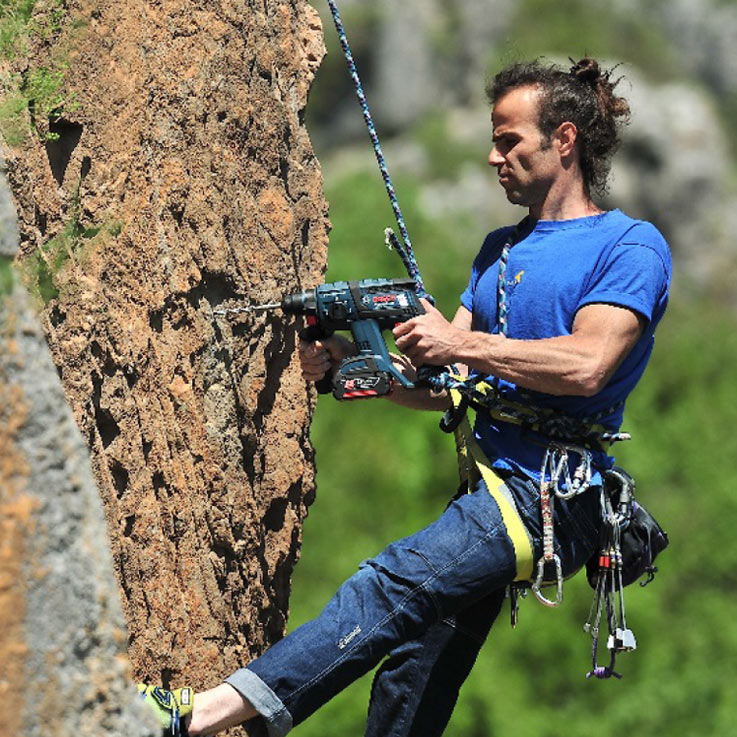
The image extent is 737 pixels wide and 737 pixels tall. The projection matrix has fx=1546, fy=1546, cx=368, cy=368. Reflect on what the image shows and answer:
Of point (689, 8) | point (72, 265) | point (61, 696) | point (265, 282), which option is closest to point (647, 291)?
point (265, 282)

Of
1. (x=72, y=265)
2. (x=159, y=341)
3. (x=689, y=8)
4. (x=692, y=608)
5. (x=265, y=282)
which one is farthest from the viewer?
(x=689, y=8)

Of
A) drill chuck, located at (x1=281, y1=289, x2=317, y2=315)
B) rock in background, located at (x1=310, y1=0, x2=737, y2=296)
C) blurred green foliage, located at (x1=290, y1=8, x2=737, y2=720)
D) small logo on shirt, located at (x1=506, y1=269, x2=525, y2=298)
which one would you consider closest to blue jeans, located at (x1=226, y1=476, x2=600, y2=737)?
small logo on shirt, located at (x1=506, y1=269, x2=525, y2=298)

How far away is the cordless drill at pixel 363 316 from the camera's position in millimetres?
3869

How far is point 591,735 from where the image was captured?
17.3 m

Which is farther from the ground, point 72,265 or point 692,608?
point 72,265

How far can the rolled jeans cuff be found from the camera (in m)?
3.61

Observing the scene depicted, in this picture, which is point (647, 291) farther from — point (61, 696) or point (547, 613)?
point (547, 613)

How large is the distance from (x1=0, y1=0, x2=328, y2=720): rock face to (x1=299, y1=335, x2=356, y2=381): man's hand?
165 millimetres

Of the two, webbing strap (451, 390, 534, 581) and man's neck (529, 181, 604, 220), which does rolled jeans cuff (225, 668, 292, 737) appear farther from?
man's neck (529, 181, 604, 220)

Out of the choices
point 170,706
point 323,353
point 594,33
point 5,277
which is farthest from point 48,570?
point 594,33

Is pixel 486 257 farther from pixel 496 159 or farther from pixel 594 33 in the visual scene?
pixel 594 33

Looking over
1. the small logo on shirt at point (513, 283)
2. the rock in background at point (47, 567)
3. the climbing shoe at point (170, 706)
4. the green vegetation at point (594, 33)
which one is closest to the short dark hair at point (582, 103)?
the small logo on shirt at point (513, 283)

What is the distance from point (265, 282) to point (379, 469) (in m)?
15.6

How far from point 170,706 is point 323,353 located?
1.07 meters
